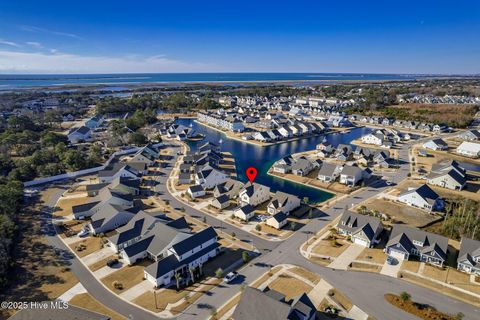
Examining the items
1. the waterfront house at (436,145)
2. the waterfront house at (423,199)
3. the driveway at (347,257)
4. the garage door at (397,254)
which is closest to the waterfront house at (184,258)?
the driveway at (347,257)

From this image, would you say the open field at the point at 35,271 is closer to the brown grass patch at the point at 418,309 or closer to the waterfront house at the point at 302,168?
the brown grass patch at the point at 418,309

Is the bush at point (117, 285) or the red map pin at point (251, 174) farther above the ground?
the red map pin at point (251, 174)

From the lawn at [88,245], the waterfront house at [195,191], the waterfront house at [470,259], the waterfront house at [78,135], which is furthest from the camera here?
the waterfront house at [78,135]

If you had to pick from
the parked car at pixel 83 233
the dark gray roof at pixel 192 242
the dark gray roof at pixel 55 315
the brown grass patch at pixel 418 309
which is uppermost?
the dark gray roof at pixel 55 315

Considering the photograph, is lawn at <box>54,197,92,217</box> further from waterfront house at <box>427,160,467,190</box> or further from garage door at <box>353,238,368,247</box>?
waterfront house at <box>427,160,467,190</box>

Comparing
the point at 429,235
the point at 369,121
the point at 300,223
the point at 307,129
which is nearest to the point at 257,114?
the point at 307,129

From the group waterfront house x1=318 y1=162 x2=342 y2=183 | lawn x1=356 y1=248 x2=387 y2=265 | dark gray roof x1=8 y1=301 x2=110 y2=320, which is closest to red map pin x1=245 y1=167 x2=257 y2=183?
waterfront house x1=318 y1=162 x2=342 y2=183
